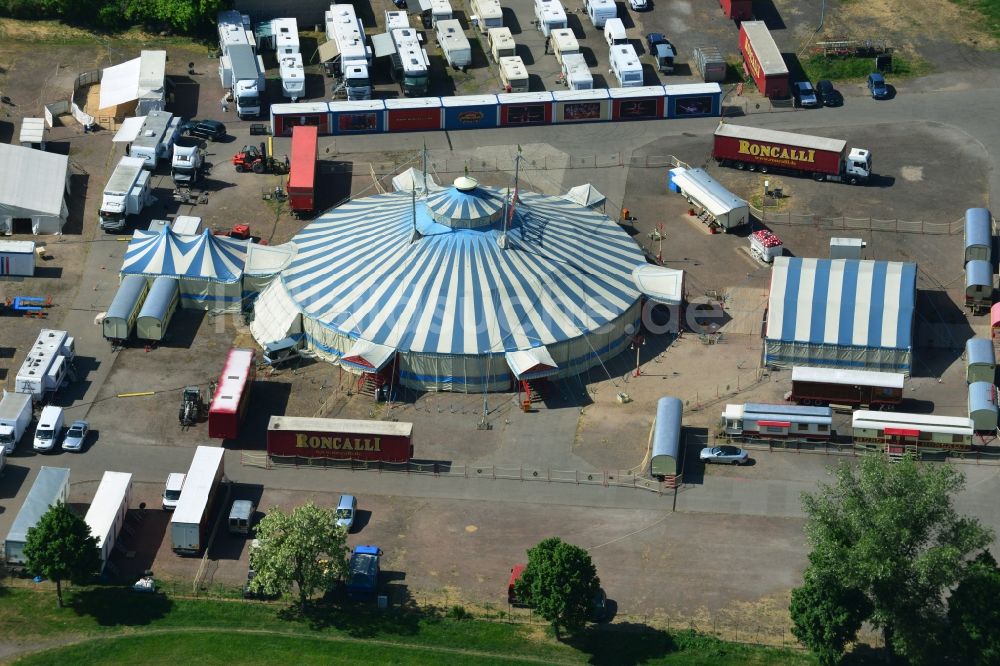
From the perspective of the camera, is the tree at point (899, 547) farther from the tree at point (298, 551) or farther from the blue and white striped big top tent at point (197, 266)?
the blue and white striped big top tent at point (197, 266)

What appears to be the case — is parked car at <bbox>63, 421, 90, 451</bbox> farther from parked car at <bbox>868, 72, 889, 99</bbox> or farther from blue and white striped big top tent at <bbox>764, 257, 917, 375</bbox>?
parked car at <bbox>868, 72, 889, 99</bbox>

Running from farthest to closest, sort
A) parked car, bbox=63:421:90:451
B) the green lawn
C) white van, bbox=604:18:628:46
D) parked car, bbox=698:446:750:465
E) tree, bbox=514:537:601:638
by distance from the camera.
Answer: white van, bbox=604:18:628:46, parked car, bbox=63:421:90:451, parked car, bbox=698:446:750:465, the green lawn, tree, bbox=514:537:601:638

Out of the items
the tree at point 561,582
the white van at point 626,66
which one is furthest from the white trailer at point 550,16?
the tree at point 561,582

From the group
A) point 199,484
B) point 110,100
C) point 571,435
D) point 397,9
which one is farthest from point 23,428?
point 397,9

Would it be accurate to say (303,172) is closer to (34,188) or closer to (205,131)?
(205,131)

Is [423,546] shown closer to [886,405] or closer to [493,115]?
[886,405]

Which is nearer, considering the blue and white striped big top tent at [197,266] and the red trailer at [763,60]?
the blue and white striped big top tent at [197,266]

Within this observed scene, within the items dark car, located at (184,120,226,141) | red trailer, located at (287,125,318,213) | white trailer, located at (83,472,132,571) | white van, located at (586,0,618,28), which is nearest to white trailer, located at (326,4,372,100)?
red trailer, located at (287,125,318,213)

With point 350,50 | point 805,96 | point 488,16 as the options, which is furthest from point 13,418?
point 805,96
